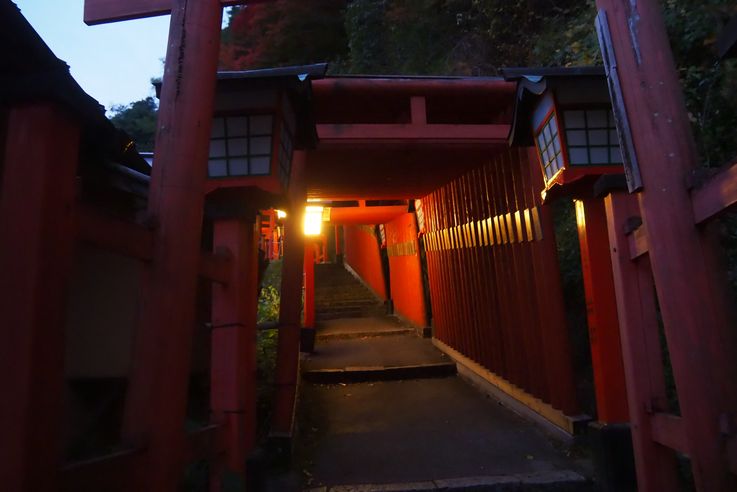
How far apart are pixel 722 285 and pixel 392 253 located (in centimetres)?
1094

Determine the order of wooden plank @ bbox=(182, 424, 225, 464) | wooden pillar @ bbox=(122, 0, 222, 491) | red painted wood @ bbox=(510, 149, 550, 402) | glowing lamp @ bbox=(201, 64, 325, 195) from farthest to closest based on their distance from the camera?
red painted wood @ bbox=(510, 149, 550, 402) → glowing lamp @ bbox=(201, 64, 325, 195) → wooden plank @ bbox=(182, 424, 225, 464) → wooden pillar @ bbox=(122, 0, 222, 491)

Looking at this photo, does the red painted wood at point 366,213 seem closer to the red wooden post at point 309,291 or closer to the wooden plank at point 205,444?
the red wooden post at point 309,291

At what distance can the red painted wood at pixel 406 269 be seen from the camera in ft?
33.3

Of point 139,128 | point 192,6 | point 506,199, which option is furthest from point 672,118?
point 139,128

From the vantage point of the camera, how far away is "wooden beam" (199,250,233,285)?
2.91 metres

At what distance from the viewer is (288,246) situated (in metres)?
4.88

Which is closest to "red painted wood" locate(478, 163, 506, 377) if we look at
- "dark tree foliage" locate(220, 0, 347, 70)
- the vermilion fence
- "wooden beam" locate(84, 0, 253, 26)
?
the vermilion fence

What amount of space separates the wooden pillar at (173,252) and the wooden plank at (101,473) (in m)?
0.07

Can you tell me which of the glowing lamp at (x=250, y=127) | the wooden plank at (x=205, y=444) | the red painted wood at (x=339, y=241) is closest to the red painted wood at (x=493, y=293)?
the glowing lamp at (x=250, y=127)

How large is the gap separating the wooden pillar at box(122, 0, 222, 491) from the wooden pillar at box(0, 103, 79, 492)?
1.65 feet

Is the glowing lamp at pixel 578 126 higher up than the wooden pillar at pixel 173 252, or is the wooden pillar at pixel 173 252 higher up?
the glowing lamp at pixel 578 126

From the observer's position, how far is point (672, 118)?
188 cm

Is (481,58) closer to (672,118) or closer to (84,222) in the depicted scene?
(672,118)

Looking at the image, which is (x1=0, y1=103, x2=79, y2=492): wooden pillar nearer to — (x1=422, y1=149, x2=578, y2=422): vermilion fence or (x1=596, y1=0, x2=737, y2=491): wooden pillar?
(x1=596, y1=0, x2=737, y2=491): wooden pillar
